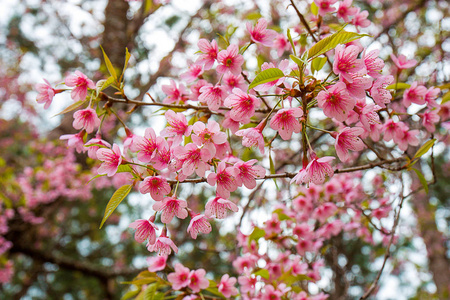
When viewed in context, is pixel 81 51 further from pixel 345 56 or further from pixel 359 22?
pixel 345 56

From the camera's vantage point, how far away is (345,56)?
0.87 meters

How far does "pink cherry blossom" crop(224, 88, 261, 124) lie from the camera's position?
0.98 m

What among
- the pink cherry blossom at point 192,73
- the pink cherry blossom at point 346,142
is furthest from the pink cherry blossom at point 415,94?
the pink cherry blossom at point 192,73

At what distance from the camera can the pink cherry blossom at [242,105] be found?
38.5 inches

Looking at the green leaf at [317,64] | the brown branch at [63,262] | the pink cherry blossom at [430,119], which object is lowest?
the brown branch at [63,262]

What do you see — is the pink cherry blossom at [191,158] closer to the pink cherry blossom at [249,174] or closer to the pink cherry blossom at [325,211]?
the pink cherry blossom at [249,174]

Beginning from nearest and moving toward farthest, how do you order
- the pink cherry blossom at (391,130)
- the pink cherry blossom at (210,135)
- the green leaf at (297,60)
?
the green leaf at (297,60) < the pink cherry blossom at (210,135) < the pink cherry blossom at (391,130)

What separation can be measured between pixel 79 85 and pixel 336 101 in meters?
0.85

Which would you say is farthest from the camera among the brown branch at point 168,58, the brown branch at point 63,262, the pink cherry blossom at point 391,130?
the brown branch at point 63,262

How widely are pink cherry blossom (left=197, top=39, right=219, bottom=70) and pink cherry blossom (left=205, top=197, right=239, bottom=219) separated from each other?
0.47m

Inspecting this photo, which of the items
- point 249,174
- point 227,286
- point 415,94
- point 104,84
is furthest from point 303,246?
point 104,84

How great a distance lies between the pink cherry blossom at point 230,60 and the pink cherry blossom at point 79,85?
0.46 meters

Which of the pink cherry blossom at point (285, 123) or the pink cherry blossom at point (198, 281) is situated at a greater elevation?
the pink cherry blossom at point (285, 123)

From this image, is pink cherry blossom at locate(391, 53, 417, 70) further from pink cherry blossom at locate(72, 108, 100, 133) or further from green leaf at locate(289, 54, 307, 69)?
pink cherry blossom at locate(72, 108, 100, 133)
